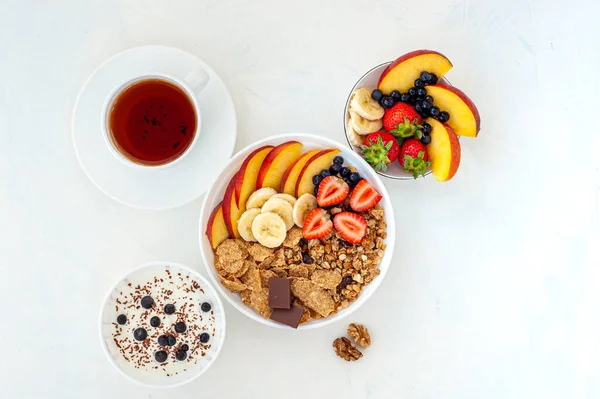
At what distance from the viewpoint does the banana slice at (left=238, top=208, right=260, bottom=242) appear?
1.41 metres

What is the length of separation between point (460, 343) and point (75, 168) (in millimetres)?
1202

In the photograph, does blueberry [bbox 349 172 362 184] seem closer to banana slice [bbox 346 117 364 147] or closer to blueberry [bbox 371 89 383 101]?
banana slice [bbox 346 117 364 147]

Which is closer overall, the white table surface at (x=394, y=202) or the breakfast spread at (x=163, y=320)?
the breakfast spread at (x=163, y=320)

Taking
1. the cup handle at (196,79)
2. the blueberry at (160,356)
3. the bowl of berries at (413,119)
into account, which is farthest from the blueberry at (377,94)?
the blueberry at (160,356)

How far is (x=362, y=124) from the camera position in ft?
4.76

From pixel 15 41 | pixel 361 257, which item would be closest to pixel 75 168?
pixel 15 41

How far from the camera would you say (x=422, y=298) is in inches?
63.9

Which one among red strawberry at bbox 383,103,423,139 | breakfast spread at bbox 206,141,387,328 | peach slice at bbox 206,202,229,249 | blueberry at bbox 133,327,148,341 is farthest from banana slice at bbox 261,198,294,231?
blueberry at bbox 133,327,148,341

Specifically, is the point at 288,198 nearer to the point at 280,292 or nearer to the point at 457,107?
the point at 280,292

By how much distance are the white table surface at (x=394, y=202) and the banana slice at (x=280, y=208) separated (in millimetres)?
264

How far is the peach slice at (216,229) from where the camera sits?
1422 millimetres

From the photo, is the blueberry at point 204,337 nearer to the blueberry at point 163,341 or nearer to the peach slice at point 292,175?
the blueberry at point 163,341

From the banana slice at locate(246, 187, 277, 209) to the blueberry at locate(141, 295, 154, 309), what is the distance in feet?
1.15

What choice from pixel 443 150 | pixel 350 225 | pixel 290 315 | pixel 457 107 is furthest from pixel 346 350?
pixel 457 107
